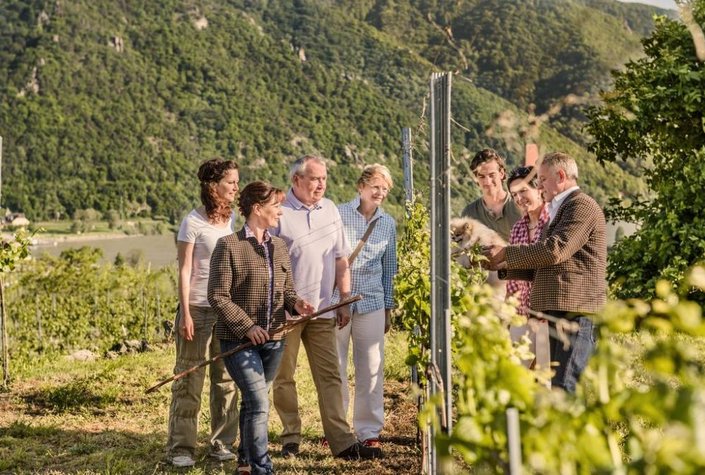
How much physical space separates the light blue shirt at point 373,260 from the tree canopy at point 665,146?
5184mm

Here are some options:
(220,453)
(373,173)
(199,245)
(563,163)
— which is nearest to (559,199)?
(563,163)

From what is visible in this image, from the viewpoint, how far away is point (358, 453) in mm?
5039

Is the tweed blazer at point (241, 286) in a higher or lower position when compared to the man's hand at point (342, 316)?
higher

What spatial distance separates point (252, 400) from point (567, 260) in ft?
5.60

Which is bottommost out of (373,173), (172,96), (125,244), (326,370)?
(326,370)

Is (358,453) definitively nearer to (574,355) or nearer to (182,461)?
(182,461)

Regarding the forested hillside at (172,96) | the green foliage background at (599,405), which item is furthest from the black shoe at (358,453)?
the forested hillside at (172,96)

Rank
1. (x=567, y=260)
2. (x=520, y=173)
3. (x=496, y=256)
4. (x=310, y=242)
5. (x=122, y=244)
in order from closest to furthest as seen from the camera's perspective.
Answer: (x=567, y=260) < (x=496, y=256) < (x=520, y=173) < (x=310, y=242) < (x=122, y=244)

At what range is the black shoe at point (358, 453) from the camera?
5031 millimetres

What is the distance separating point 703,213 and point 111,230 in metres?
44.7

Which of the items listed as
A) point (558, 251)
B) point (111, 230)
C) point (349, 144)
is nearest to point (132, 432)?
point (558, 251)

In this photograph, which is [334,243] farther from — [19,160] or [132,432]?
[19,160]

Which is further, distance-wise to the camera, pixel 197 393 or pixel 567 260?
pixel 197 393

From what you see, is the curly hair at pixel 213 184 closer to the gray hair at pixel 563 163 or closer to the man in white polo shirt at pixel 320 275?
the man in white polo shirt at pixel 320 275
